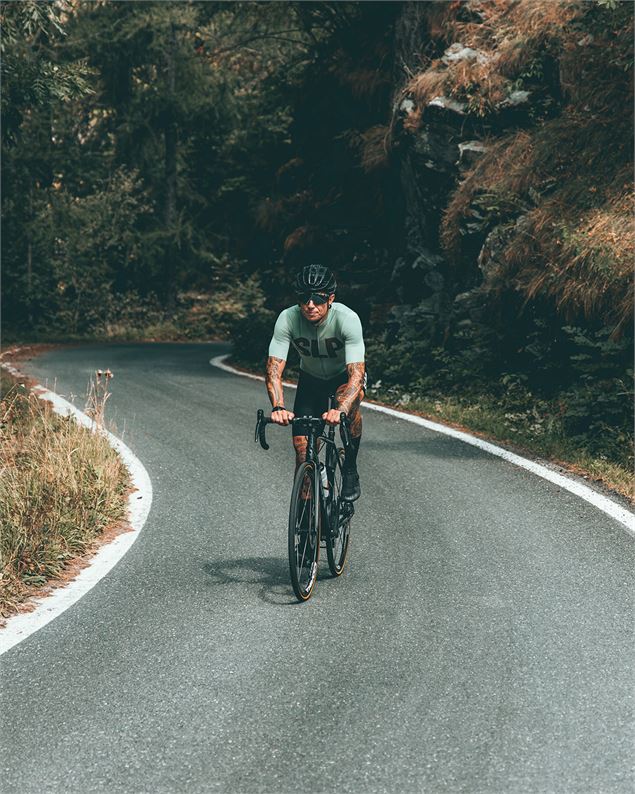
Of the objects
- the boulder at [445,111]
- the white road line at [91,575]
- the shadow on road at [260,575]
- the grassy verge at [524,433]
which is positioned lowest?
the white road line at [91,575]

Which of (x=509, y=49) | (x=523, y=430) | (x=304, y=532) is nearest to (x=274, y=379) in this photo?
(x=304, y=532)

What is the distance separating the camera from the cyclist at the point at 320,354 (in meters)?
6.79

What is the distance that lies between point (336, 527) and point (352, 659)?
1.74 metres

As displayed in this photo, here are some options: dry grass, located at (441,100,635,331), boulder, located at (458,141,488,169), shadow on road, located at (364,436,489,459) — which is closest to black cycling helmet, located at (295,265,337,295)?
shadow on road, located at (364,436,489,459)

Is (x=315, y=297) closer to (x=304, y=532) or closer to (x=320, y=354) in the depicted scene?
(x=320, y=354)

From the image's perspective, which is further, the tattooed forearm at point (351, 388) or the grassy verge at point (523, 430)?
the grassy verge at point (523, 430)

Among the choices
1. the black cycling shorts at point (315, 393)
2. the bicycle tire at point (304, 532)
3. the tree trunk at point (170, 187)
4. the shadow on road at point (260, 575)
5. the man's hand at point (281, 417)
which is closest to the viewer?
the bicycle tire at point (304, 532)

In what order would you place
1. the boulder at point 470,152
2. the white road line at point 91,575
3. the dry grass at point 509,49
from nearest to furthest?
the white road line at point 91,575, the dry grass at point 509,49, the boulder at point 470,152

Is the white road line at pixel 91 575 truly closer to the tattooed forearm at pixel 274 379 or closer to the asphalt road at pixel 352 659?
the asphalt road at pixel 352 659

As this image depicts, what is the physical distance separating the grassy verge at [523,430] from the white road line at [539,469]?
22 centimetres

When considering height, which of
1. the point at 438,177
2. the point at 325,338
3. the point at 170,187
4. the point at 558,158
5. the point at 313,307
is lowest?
the point at 325,338

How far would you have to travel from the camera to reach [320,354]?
7.11m

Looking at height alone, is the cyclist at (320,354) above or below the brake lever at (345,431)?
above

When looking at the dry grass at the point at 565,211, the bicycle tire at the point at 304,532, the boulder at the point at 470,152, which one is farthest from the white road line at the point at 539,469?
the boulder at the point at 470,152
